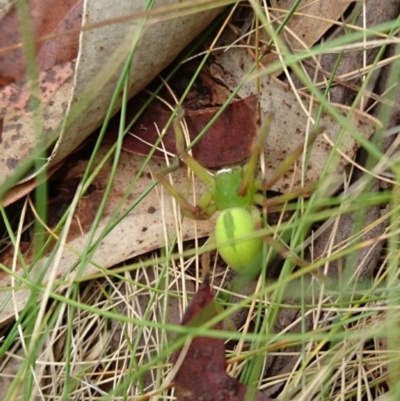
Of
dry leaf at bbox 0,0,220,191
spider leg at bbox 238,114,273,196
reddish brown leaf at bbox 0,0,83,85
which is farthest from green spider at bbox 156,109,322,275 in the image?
reddish brown leaf at bbox 0,0,83,85

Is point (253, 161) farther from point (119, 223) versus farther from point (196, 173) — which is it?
point (119, 223)

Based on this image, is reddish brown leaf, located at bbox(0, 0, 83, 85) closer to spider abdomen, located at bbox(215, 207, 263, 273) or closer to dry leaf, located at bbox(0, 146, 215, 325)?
dry leaf, located at bbox(0, 146, 215, 325)

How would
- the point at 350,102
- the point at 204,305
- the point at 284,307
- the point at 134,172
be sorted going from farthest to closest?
the point at 134,172, the point at 350,102, the point at 284,307, the point at 204,305

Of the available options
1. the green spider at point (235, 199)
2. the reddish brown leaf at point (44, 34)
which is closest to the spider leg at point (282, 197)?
the green spider at point (235, 199)

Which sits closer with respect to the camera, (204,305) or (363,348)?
(204,305)

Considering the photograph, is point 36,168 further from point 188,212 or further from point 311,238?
point 311,238

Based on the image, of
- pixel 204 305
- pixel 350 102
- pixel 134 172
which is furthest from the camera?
pixel 134 172

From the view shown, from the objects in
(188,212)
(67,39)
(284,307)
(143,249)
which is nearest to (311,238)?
(284,307)
